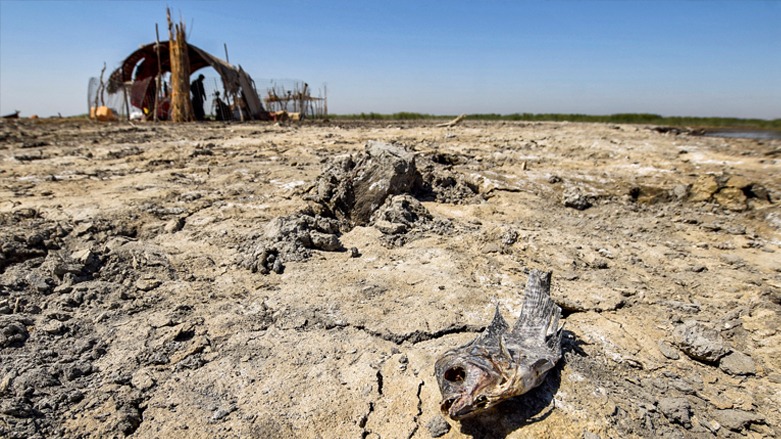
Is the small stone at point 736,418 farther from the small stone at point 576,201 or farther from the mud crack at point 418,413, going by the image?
the small stone at point 576,201

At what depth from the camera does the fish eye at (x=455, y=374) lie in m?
1.77

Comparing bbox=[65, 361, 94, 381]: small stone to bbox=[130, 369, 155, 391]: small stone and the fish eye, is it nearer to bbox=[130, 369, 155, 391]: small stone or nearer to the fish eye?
bbox=[130, 369, 155, 391]: small stone

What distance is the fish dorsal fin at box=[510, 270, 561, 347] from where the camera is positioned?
2037 mm

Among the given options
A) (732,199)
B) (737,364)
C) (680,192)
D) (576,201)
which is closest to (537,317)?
(737,364)

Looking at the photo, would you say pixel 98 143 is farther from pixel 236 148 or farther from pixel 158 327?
pixel 158 327

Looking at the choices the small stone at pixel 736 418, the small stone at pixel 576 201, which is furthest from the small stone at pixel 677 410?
the small stone at pixel 576 201

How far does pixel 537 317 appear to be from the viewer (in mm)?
2176

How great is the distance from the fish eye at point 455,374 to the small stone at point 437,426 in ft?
0.55

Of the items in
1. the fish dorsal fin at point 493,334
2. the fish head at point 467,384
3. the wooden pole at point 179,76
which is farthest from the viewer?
the wooden pole at point 179,76

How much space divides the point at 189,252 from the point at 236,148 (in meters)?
4.61

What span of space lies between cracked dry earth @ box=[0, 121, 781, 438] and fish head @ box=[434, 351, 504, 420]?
0.13 m

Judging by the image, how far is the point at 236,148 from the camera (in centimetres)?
743

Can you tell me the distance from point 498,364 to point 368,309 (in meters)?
0.97

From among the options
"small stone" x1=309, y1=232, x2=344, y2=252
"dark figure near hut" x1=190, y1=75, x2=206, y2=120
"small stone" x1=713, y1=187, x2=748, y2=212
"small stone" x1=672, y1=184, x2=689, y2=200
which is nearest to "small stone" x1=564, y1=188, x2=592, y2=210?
"small stone" x1=672, y1=184, x2=689, y2=200
